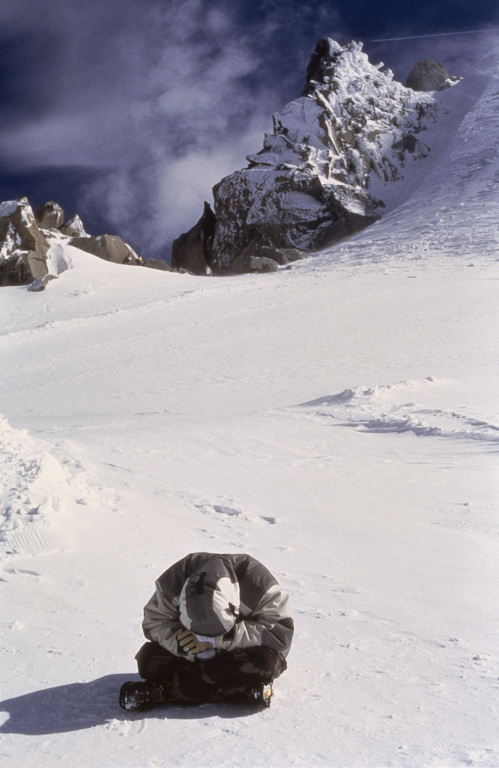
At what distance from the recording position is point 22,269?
3141 centimetres

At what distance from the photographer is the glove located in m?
2.70

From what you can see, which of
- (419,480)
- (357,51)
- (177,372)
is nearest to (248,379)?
(177,372)

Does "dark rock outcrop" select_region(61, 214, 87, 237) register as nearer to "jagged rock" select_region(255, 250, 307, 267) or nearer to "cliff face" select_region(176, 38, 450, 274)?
"cliff face" select_region(176, 38, 450, 274)

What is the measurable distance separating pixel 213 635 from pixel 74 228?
48.2 m

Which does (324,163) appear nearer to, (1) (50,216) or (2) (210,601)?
(1) (50,216)

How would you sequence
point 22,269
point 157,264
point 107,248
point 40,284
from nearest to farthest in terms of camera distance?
point 40,284, point 22,269, point 107,248, point 157,264

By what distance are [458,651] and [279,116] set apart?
66.9 meters

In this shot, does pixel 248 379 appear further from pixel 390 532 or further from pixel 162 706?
pixel 162 706

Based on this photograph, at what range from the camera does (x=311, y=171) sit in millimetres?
58375

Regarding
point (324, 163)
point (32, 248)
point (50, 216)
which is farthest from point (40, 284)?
point (324, 163)

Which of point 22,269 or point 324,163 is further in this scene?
point 324,163

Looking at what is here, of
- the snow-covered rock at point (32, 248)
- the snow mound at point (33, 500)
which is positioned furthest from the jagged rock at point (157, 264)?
the snow mound at point (33, 500)

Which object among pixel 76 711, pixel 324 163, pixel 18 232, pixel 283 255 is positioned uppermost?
pixel 324 163

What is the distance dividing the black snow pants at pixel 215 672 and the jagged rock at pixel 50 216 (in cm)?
4961
